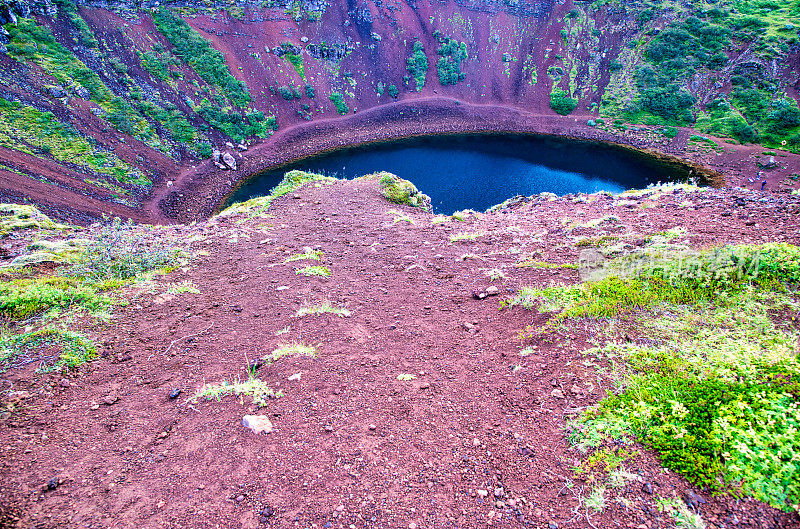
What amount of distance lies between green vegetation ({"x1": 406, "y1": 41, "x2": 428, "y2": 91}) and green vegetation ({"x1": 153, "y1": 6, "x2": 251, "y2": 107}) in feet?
84.5

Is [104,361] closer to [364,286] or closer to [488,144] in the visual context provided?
[364,286]

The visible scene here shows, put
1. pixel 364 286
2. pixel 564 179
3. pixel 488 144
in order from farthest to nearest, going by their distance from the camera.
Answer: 1. pixel 488 144
2. pixel 564 179
3. pixel 364 286

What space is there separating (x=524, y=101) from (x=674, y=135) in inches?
817

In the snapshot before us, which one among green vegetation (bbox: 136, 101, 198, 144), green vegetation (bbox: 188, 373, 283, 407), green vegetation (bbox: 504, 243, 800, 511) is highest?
green vegetation (bbox: 136, 101, 198, 144)

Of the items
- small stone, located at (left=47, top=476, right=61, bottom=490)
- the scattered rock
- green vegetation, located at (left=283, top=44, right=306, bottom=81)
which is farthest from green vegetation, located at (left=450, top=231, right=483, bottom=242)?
green vegetation, located at (left=283, top=44, right=306, bottom=81)

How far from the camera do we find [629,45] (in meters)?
56.2

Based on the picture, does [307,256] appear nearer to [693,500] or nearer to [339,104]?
[693,500]

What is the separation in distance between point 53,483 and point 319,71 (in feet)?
192

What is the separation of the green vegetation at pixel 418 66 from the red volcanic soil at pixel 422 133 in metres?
4.20

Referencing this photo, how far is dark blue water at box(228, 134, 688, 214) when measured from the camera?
36906mm

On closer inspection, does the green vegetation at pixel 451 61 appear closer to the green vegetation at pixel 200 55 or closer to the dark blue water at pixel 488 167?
the dark blue water at pixel 488 167

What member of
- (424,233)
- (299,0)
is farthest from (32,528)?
(299,0)

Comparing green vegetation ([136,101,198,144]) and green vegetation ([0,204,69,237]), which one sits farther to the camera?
green vegetation ([136,101,198,144])

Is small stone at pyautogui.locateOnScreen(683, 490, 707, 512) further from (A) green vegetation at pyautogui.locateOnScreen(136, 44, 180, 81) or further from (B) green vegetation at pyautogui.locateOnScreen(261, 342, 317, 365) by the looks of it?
(A) green vegetation at pyautogui.locateOnScreen(136, 44, 180, 81)
